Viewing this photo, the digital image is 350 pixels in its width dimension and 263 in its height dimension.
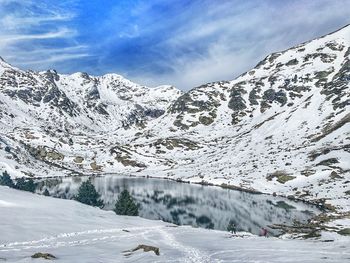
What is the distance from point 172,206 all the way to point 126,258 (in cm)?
11103

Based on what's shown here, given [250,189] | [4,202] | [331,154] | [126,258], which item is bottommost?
[126,258]

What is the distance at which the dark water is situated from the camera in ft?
379

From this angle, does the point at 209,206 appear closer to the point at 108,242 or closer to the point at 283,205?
the point at 283,205

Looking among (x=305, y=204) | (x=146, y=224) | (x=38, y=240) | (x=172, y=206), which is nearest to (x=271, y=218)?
(x=305, y=204)

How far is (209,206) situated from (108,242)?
100794mm

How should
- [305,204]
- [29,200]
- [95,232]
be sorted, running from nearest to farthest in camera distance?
[95,232] → [29,200] → [305,204]

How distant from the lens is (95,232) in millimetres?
52469

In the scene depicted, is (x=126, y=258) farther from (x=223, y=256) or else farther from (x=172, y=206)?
(x=172, y=206)

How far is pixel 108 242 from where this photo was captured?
1786 inches

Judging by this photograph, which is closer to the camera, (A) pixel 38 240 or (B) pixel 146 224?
(A) pixel 38 240

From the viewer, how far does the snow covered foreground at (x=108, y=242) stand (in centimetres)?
3525

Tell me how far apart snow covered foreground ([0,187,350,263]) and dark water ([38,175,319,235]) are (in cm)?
4499

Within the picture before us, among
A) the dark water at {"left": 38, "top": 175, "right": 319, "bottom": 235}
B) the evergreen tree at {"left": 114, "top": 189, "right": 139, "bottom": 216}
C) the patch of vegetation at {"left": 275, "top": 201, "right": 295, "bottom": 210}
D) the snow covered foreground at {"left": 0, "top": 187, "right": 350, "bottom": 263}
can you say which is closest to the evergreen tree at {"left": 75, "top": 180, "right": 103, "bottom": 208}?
the dark water at {"left": 38, "top": 175, "right": 319, "bottom": 235}

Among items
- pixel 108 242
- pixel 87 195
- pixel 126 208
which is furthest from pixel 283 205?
pixel 108 242
